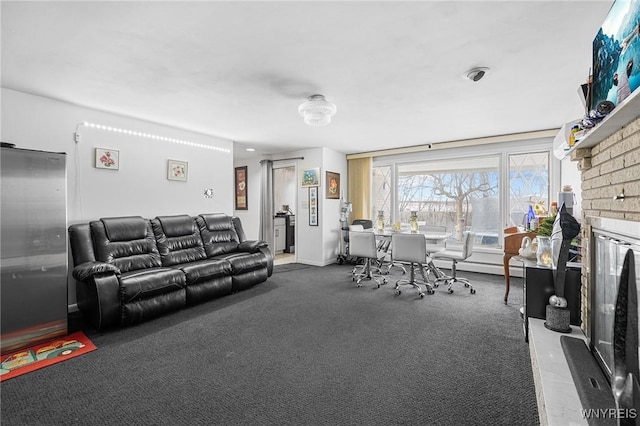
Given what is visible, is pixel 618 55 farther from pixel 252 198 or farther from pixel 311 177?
pixel 252 198

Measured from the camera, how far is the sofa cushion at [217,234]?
4.61m

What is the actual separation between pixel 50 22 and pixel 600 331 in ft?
12.9

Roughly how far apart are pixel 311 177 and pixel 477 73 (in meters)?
4.00

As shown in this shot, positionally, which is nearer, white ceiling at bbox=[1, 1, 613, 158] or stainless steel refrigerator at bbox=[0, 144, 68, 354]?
white ceiling at bbox=[1, 1, 613, 158]

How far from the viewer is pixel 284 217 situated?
25.8ft

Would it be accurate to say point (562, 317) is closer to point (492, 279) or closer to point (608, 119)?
point (608, 119)

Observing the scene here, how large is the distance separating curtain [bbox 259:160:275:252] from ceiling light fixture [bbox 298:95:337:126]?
3.74 m

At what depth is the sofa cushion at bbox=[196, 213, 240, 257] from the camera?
4.61 meters

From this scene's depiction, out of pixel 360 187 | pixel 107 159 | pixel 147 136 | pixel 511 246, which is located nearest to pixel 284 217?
pixel 360 187

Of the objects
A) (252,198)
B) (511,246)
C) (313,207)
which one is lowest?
(511,246)

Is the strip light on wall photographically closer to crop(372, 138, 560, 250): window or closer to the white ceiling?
the white ceiling

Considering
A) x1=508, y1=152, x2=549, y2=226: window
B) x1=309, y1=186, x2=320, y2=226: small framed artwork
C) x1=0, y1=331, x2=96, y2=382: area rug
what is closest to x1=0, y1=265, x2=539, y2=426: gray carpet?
x1=0, y1=331, x2=96, y2=382: area rug

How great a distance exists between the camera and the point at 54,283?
286 centimetres

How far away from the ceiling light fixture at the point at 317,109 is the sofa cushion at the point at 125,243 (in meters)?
2.69
